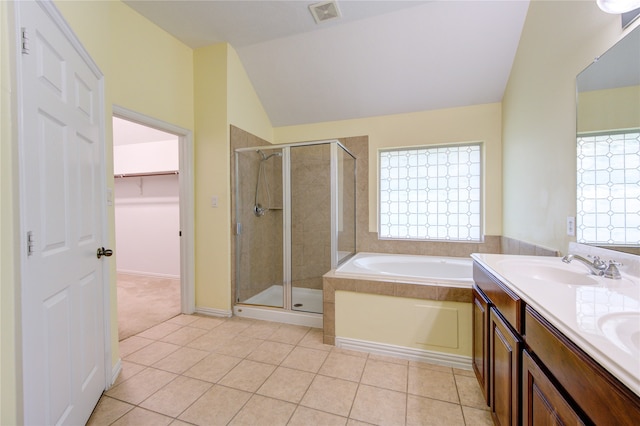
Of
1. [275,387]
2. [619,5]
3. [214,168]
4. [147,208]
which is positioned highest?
[619,5]

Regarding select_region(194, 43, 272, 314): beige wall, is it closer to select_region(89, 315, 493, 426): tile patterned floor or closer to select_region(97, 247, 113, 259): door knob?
select_region(89, 315, 493, 426): tile patterned floor

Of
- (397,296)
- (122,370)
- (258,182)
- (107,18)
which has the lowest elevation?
→ (122,370)

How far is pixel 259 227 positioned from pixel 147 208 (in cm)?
238

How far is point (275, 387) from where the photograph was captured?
163cm

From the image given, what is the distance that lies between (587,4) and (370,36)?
1545 millimetres

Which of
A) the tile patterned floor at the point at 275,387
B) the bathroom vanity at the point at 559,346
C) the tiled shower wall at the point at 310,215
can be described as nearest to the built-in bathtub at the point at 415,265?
the tiled shower wall at the point at 310,215

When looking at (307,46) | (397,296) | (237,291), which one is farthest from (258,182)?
(397,296)

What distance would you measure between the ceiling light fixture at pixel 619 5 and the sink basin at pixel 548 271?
1.14 m

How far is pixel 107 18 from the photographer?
5.96 feet

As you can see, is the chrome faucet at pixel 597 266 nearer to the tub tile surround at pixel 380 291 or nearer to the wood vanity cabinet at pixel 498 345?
the wood vanity cabinet at pixel 498 345

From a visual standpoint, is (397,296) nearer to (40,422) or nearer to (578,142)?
(578,142)

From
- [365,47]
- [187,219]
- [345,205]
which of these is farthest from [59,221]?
[365,47]

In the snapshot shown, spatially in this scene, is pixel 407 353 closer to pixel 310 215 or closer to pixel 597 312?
pixel 597 312

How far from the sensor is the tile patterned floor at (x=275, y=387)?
140 centimetres
